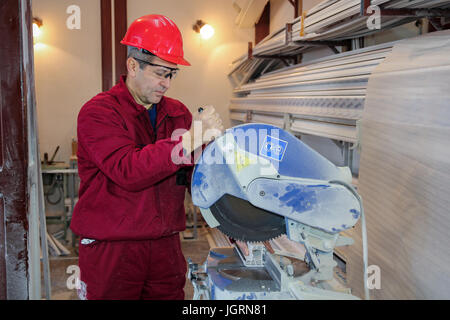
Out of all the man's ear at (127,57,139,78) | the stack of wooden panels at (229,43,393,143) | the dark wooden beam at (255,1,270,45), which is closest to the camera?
the man's ear at (127,57,139,78)

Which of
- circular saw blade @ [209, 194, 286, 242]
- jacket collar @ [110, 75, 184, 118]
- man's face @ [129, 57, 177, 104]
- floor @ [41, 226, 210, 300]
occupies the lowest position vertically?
floor @ [41, 226, 210, 300]

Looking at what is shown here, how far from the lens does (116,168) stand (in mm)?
1548

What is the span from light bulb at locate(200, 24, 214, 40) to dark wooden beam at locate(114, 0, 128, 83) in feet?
3.29

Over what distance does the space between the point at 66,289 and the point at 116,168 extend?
2748mm

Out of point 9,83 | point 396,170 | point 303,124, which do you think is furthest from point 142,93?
point 303,124

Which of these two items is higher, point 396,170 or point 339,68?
point 339,68

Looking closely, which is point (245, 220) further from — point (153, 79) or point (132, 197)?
point (153, 79)

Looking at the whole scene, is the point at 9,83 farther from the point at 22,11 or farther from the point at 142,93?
the point at 142,93

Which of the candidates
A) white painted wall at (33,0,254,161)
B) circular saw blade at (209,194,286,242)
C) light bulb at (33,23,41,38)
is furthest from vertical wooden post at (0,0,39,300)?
white painted wall at (33,0,254,161)

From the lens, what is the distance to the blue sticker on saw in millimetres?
1180

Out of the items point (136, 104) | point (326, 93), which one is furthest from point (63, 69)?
point (136, 104)

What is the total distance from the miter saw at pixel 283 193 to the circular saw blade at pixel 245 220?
0.23ft

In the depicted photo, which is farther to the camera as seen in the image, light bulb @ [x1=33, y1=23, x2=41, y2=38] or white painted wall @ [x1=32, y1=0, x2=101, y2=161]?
white painted wall @ [x1=32, y1=0, x2=101, y2=161]

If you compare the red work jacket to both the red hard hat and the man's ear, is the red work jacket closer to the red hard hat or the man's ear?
the man's ear
